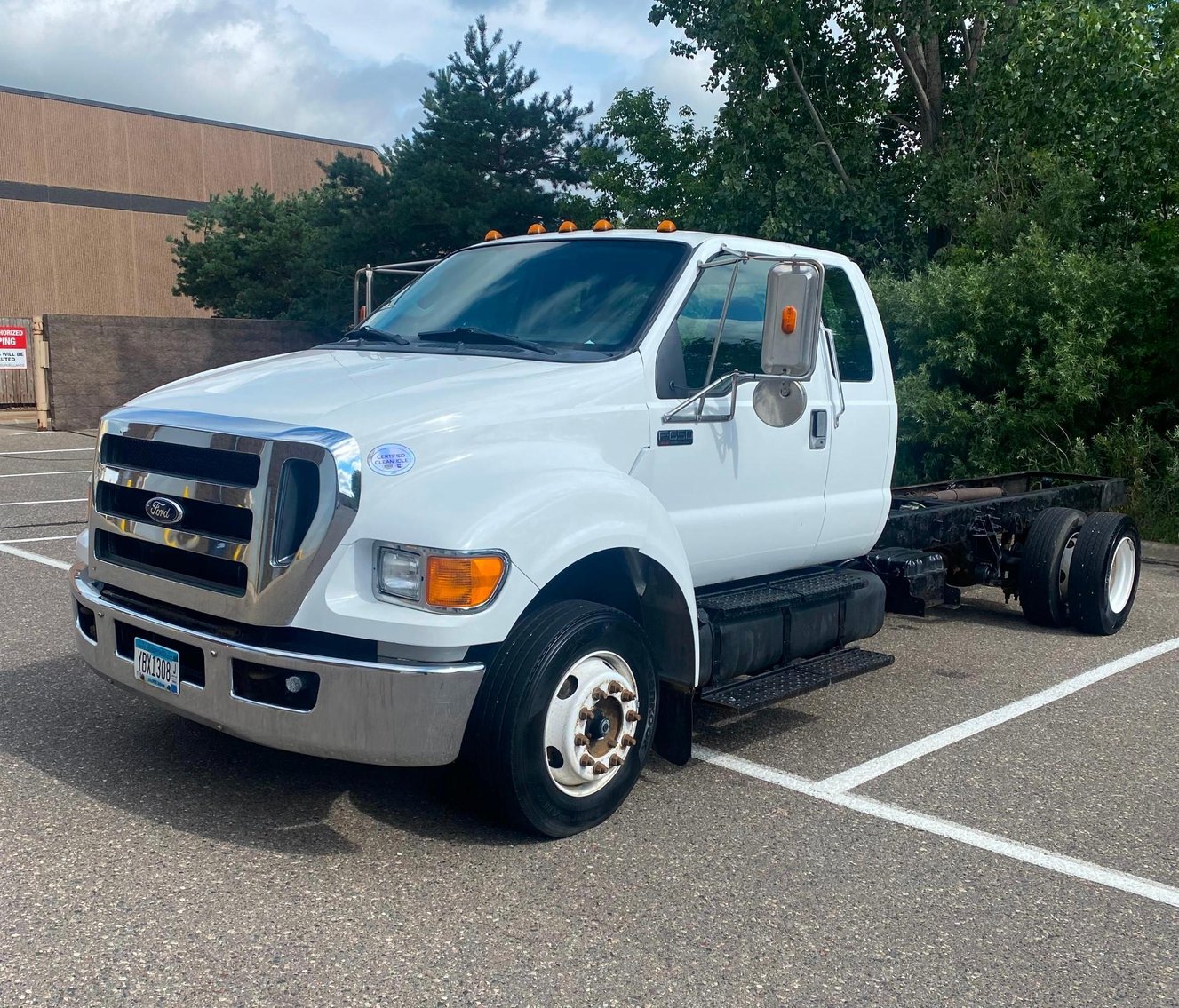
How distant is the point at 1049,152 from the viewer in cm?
1564

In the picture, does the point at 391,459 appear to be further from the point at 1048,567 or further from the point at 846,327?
the point at 1048,567

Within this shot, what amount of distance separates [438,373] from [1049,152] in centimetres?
1341

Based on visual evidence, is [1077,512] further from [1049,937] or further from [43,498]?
[43,498]

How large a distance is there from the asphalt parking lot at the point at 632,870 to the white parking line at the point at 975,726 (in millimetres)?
23

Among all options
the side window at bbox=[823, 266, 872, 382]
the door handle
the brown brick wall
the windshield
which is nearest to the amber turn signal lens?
the windshield

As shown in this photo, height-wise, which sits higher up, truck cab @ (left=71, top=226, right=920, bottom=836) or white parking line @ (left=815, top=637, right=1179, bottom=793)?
truck cab @ (left=71, top=226, right=920, bottom=836)

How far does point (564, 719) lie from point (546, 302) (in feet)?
6.18

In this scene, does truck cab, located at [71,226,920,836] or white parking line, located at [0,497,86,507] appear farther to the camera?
white parking line, located at [0,497,86,507]

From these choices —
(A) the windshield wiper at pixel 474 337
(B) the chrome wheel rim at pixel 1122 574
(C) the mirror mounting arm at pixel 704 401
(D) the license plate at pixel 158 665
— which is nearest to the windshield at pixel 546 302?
(A) the windshield wiper at pixel 474 337

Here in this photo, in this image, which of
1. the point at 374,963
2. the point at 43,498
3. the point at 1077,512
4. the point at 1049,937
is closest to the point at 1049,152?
the point at 1077,512

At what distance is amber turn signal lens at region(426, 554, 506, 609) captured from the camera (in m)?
3.84

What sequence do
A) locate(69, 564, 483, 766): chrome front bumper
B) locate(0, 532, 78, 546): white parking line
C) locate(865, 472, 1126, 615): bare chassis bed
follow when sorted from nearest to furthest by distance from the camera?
locate(69, 564, 483, 766): chrome front bumper
locate(865, 472, 1126, 615): bare chassis bed
locate(0, 532, 78, 546): white parking line

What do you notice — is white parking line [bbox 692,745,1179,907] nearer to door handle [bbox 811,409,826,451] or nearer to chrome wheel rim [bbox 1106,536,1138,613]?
door handle [bbox 811,409,826,451]

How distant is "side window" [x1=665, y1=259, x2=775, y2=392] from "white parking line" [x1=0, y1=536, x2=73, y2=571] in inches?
230
